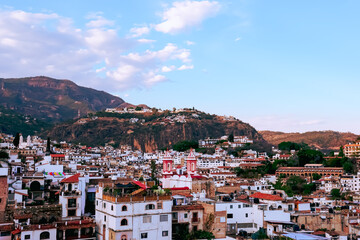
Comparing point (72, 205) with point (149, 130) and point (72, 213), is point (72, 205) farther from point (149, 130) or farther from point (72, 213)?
point (149, 130)

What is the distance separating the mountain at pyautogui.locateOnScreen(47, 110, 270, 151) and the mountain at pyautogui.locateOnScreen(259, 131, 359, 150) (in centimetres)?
2266

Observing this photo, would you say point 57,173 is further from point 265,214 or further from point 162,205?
point 265,214

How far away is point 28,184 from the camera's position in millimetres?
35719

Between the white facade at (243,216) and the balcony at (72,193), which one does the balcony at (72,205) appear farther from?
the white facade at (243,216)

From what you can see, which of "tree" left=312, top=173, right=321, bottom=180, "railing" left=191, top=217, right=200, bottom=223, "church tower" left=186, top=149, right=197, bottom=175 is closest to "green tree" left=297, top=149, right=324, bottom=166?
"tree" left=312, top=173, right=321, bottom=180

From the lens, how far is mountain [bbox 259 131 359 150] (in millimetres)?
150375

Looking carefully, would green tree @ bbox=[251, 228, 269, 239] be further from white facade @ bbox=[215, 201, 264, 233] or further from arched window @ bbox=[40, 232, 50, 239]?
arched window @ bbox=[40, 232, 50, 239]

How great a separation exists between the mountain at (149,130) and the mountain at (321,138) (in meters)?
22.7

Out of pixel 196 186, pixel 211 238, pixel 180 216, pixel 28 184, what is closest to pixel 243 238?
pixel 211 238

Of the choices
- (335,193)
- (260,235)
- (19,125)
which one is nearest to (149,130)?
(19,125)

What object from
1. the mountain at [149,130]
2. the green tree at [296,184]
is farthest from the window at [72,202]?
the mountain at [149,130]

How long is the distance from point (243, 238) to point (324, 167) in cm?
4710

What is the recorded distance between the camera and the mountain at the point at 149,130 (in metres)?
145

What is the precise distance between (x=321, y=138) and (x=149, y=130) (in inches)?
2798
